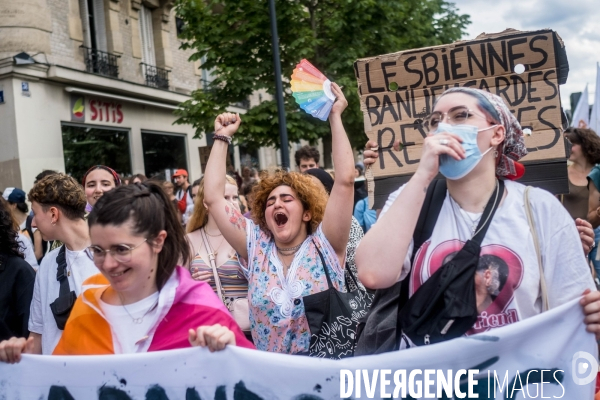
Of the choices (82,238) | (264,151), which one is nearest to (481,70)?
(82,238)

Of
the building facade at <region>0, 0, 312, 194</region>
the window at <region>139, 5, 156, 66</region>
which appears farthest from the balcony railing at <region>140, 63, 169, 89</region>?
the window at <region>139, 5, 156, 66</region>

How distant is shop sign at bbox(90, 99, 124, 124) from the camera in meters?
16.1

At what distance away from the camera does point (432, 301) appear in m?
2.15

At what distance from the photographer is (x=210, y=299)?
244 cm

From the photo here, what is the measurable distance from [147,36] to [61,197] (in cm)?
1637

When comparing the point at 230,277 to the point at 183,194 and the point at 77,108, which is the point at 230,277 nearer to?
the point at 183,194

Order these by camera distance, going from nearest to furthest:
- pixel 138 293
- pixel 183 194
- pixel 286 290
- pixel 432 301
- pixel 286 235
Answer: pixel 432 301 → pixel 138 293 → pixel 286 290 → pixel 286 235 → pixel 183 194

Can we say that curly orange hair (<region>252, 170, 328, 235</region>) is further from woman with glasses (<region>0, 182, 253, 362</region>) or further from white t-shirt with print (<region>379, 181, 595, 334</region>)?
white t-shirt with print (<region>379, 181, 595, 334</region>)

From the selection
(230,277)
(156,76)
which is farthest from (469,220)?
(156,76)

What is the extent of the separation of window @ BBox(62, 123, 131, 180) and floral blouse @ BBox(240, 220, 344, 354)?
1296cm

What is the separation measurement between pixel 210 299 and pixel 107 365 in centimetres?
43

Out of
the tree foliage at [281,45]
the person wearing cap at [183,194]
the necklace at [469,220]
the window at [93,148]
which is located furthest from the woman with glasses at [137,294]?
the window at [93,148]

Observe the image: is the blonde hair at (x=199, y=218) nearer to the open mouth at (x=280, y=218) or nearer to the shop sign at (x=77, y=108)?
the open mouth at (x=280, y=218)

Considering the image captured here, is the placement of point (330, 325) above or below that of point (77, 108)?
below
